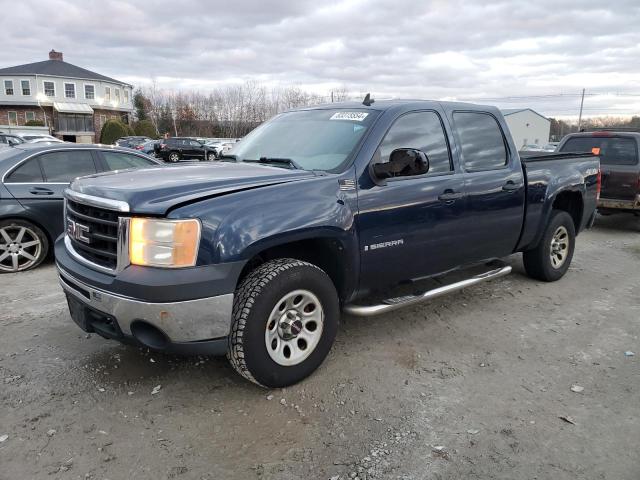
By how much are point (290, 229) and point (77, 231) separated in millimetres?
1471

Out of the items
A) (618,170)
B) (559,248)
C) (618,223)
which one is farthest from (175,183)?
(618,223)

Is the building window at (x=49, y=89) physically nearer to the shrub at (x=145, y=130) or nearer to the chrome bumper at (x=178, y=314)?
the shrub at (x=145, y=130)

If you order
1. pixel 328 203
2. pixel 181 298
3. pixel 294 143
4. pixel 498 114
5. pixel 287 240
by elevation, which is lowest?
pixel 181 298

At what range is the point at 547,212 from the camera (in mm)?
5500

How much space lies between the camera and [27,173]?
626cm

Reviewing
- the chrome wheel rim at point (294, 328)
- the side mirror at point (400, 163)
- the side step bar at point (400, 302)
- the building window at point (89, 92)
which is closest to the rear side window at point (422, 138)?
the side mirror at point (400, 163)

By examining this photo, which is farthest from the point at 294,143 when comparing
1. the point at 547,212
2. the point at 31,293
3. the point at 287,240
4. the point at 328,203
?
the point at 31,293

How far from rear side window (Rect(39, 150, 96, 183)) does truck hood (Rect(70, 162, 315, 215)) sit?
10.5 ft

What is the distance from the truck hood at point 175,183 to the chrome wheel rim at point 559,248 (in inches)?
147

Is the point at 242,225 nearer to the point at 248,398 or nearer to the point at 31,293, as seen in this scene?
the point at 248,398

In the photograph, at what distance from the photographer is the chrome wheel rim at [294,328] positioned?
3281 millimetres

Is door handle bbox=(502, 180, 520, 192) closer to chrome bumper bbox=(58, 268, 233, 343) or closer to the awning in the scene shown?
chrome bumper bbox=(58, 268, 233, 343)

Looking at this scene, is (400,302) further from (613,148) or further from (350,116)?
(613,148)

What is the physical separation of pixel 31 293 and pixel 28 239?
3.80 ft
